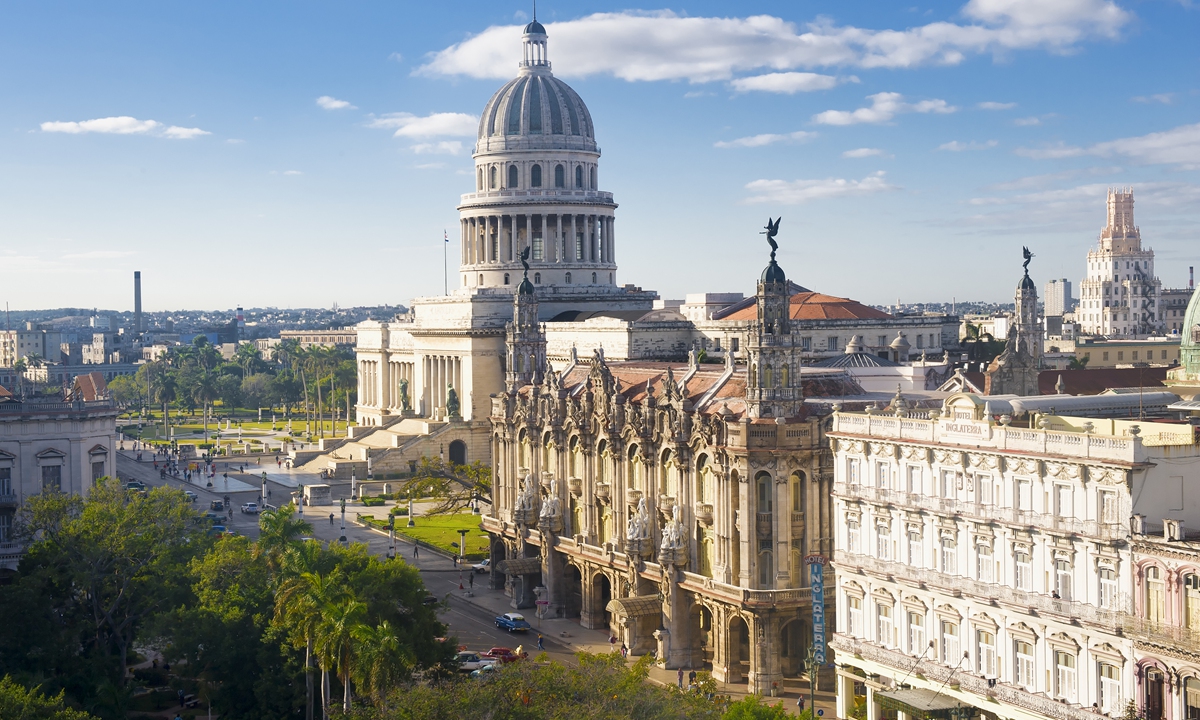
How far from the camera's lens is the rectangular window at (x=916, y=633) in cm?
6869

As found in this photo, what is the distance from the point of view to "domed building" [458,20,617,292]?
641 feet

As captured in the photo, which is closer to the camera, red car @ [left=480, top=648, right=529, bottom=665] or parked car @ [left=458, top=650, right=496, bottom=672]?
parked car @ [left=458, top=650, right=496, bottom=672]

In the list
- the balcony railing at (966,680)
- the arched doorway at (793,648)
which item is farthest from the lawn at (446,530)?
the balcony railing at (966,680)

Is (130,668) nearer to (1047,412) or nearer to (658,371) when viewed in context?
(658,371)

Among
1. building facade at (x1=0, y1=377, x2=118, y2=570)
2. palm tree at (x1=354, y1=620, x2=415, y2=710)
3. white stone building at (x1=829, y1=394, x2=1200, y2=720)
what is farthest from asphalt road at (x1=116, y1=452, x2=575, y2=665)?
building facade at (x1=0, y1=377, x2=118, y2=570)

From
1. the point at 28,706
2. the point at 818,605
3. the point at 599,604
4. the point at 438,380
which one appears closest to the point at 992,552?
the point at 818,605

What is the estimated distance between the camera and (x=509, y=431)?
364 ft

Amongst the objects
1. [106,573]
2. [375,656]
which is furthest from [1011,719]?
[106,573]

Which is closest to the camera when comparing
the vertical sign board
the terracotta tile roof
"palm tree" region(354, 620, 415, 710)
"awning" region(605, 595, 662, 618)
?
"palm tree" region(354, 620, 415, 710)

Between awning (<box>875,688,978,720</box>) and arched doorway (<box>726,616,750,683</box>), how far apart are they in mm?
14750

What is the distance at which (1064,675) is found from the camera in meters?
60.5

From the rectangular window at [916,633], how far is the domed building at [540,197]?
12847 cm

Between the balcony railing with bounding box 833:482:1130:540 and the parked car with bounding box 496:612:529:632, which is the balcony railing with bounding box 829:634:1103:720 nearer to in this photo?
the balcony railing with bounding box 833:482:1130:540

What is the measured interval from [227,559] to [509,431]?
1292 inches
